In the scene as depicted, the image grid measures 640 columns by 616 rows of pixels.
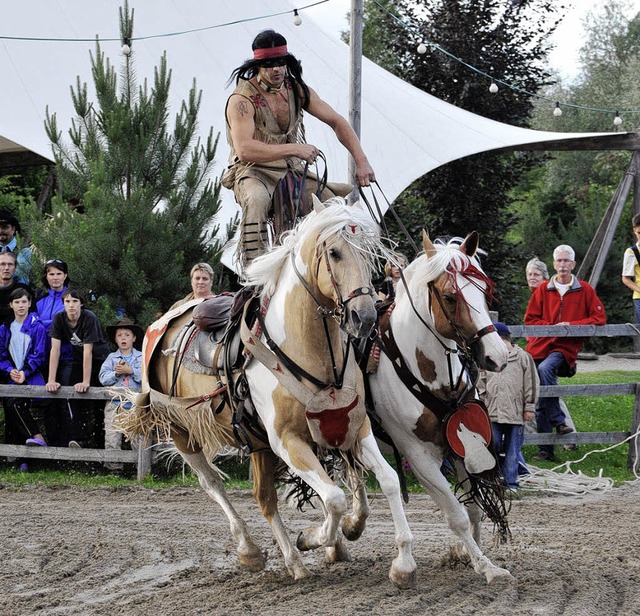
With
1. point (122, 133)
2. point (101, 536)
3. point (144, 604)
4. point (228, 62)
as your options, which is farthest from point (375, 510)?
point (228, 62)

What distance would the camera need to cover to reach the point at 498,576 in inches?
217

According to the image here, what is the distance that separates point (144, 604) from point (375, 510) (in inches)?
142

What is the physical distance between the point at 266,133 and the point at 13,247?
5.56 m

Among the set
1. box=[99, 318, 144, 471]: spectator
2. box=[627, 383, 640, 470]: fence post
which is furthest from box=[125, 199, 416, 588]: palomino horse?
box=[627, 383, 640, 470]: fence post

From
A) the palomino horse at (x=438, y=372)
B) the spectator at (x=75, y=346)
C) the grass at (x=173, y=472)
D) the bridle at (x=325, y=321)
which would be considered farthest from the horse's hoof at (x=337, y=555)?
the spectator at (x=75, y=346)

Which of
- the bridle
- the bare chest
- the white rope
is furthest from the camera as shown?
the white rope

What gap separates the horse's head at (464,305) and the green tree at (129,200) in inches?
207

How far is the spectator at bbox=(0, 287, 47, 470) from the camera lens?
1011cm

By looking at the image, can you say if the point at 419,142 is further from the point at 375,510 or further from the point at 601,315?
the point at 375,510

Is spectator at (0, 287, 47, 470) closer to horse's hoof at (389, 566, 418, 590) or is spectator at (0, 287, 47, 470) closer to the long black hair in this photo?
the long black hair

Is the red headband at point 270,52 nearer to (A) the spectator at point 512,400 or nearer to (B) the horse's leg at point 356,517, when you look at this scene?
(B) the horse's leg at point 356,517

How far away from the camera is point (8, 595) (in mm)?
5555

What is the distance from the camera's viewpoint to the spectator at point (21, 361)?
10109 mm

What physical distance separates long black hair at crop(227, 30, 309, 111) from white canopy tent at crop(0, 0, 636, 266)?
23.5 feet
